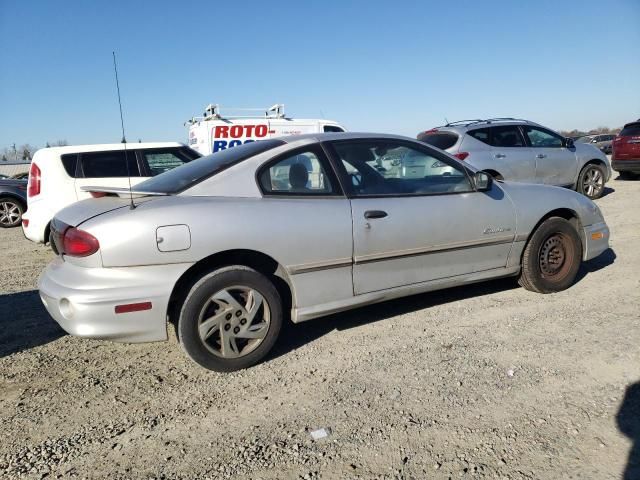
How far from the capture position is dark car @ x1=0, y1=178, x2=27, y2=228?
10.6m

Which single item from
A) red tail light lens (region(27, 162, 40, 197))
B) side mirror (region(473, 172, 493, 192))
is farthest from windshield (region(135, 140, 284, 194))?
red tail light lens (region(27, 162, 40, 197))

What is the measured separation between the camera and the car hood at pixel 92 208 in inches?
118

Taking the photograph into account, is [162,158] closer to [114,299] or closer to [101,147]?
[101,147]

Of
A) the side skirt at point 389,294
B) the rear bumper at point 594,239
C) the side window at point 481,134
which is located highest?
the side window at point 481,134

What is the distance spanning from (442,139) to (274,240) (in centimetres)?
630

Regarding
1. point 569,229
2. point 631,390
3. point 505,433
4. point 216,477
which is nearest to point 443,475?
point 505,433

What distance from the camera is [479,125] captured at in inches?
341

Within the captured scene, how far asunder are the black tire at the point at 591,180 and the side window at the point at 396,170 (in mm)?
6736

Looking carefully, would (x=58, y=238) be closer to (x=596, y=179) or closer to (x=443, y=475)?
(x=443, y=475)

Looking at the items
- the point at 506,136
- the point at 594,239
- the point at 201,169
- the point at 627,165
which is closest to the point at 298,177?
the point at 201,169

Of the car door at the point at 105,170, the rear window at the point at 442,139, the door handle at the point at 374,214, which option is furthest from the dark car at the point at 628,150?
the car door at the point at 105,170

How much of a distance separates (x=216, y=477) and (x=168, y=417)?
63 centimetres

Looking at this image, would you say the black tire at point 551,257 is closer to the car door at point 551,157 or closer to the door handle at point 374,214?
the door handle at point 374,214

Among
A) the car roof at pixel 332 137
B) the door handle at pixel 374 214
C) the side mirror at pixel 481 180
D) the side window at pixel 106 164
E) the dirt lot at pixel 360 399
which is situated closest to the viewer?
the dirt lot at pixel 360 399
